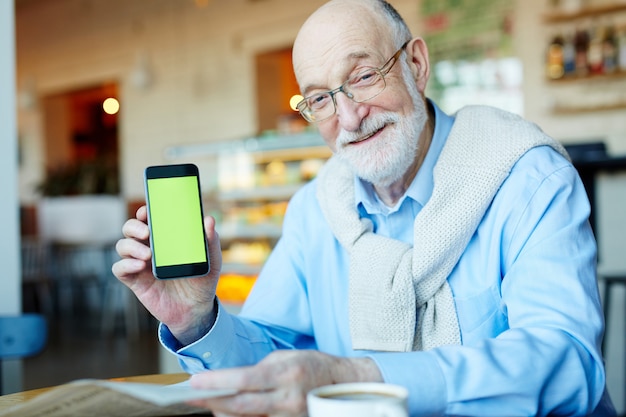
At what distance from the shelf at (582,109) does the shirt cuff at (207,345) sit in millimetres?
5093

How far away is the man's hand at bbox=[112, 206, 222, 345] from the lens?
1245mm

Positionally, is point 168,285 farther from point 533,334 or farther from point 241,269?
point 241,269

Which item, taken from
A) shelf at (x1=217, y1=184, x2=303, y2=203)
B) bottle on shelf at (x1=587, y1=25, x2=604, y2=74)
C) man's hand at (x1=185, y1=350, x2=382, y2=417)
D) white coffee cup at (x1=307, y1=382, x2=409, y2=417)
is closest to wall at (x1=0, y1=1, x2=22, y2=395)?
man's hand at (x1=185, y1=350, x2=382, y2=417)

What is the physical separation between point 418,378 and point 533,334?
216mm

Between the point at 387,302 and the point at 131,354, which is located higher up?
the point at 387,302

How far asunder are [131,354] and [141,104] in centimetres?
455

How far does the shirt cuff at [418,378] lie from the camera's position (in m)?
0.96

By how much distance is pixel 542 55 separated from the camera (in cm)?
618

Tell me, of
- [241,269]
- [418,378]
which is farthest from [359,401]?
[241,269]

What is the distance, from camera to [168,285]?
51.8 inches

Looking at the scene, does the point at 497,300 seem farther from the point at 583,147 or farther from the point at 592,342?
the point at 583,147

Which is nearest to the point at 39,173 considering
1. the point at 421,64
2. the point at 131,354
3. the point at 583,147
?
the point at 131,354

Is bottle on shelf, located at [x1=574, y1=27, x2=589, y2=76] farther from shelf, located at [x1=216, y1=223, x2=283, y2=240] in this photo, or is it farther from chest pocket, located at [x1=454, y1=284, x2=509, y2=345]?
chest pocket, located at [x1=454, y1=284, x2=509, y2=345]

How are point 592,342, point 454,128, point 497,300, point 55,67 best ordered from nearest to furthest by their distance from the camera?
1. point 592,342
2. point 497,300
3. point 454,128
4. point 55,67
